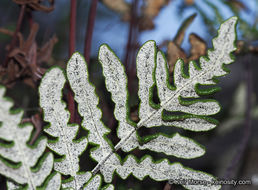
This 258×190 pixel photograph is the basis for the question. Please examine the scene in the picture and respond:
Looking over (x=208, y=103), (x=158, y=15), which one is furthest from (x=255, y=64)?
(x=208, y=103)

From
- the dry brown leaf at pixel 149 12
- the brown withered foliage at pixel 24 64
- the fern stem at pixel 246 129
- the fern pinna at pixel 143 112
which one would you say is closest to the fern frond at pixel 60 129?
the fern pinna at pixel 143 112

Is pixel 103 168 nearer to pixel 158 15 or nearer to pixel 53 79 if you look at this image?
pixel 53 79

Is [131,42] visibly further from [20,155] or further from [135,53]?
[20,155]

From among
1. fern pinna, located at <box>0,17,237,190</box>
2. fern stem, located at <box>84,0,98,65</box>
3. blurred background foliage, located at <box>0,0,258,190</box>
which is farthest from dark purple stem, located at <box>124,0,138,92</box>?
fern pinna, located at <box>0,17,237,190</box>

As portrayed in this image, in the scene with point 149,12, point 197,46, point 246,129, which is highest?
point 149,12

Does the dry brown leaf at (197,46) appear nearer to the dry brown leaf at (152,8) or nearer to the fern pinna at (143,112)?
the fern pinna at (143,112)

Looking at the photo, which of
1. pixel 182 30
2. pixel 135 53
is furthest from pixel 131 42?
pixel 182 30
